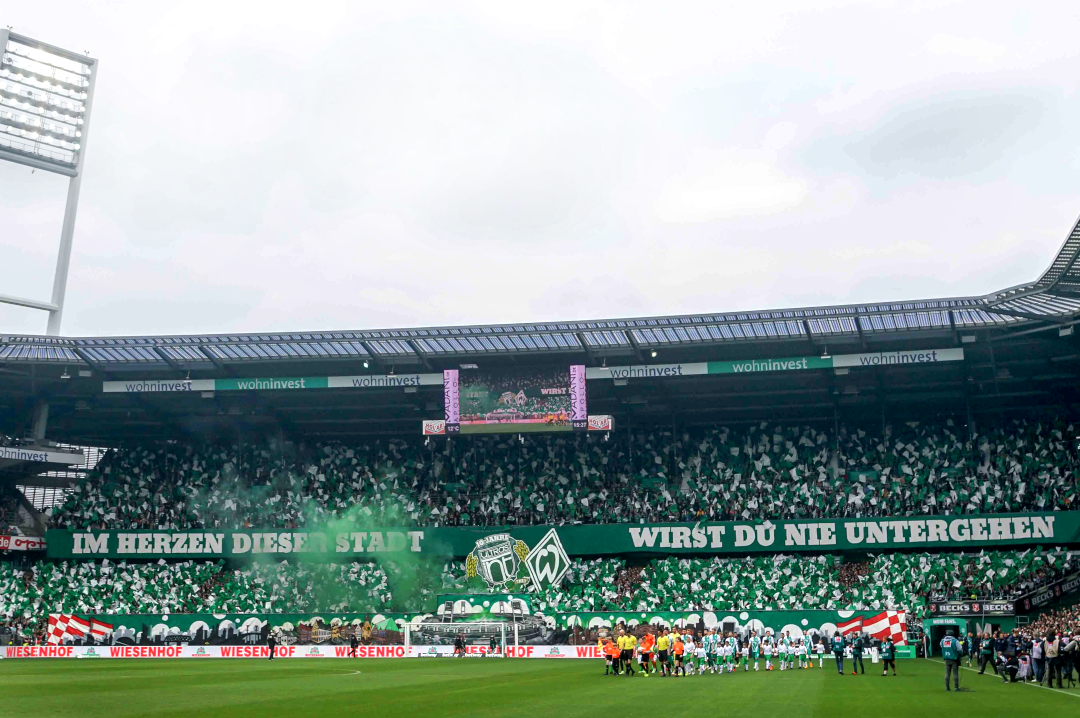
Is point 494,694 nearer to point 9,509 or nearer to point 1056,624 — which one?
point 1056,624

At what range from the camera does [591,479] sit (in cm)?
6038

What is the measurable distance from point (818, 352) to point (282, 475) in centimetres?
3278

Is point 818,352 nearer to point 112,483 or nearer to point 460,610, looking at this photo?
point 460,610

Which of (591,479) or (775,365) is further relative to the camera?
(591,479)

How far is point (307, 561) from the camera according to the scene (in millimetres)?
58688

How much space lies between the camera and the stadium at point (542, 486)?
49.6 metres

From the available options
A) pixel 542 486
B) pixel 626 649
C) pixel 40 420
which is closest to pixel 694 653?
pixel 626 649

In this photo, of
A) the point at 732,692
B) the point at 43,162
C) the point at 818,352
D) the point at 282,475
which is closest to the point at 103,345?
the point at 43,162

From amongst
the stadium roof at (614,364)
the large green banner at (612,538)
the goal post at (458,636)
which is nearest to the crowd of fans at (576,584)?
the large green banner at (612,538)

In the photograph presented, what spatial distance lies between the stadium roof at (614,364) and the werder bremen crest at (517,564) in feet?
31.0

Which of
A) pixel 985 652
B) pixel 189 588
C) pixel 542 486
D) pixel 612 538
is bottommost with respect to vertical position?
pixel 985 652

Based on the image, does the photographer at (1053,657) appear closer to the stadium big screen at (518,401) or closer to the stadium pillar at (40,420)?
the stadium big screen at (518,401)

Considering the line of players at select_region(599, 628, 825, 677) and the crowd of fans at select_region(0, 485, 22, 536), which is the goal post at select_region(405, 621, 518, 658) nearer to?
the line of players at select_region(599, 628, 825, 677)

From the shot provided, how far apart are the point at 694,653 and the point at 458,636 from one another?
1667 cm
